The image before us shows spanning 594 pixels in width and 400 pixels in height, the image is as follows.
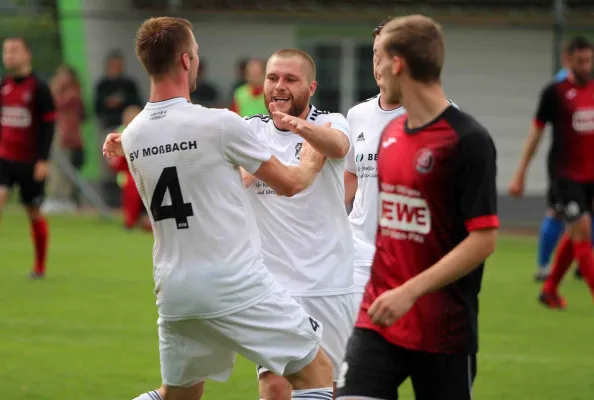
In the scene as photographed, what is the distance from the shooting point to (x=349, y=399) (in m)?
4.62

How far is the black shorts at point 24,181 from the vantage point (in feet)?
43.3

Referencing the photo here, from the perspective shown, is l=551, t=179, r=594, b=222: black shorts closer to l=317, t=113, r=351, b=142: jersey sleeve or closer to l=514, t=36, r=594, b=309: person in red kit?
l=514, t=36, r=594, b=309: person in red kit

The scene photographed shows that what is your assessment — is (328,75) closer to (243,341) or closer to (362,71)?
(362,71)

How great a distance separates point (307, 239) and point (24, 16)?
734 inches

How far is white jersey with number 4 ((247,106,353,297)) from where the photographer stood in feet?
19.9

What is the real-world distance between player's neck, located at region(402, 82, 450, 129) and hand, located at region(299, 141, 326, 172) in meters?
1.11

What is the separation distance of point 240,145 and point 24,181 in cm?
858

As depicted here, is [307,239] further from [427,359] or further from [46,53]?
[46,53]

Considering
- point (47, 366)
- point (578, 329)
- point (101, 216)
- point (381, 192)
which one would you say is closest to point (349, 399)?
point (381, 192)

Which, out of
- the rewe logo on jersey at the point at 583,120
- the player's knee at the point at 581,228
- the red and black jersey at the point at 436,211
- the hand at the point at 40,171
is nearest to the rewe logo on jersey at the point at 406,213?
the red and black jersey at the point at 436,211

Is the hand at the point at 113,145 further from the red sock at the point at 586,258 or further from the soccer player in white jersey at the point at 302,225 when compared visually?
the red sock at the point at 586,258

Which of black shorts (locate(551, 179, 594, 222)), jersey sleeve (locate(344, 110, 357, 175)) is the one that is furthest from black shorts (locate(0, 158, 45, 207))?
jersey sleeve (locate(344, 110, 357, 175))

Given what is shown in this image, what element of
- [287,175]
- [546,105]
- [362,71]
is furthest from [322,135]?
[362,71]

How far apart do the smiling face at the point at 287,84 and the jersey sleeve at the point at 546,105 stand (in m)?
6.22
